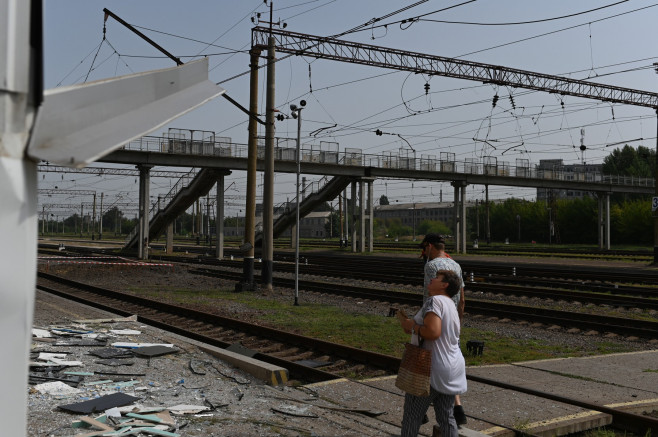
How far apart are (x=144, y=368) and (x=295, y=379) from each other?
2.21m

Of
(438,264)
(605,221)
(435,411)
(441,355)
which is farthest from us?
(605,221)

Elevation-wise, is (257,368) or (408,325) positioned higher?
(408,325)

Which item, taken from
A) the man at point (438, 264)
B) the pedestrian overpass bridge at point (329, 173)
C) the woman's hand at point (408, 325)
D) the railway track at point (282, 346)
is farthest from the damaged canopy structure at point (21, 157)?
the pedestrian overpass bridge at point (329, 173)

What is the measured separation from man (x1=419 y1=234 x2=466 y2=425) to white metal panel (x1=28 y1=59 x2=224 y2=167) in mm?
4087

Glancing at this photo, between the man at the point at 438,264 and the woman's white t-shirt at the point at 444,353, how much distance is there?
89 centimetres

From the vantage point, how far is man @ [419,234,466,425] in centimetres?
645

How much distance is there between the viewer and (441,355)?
5359 millimetres

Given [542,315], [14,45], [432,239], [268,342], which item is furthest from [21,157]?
[542,315]

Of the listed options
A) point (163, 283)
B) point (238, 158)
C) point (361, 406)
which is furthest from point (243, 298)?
point (238, 158)

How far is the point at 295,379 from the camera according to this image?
9.70 meters

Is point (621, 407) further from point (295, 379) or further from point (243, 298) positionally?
point (243, 298)

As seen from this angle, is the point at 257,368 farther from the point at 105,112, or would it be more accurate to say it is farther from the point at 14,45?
the point at 14,45

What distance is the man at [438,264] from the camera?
6445 mm

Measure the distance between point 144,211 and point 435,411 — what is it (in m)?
38.9
